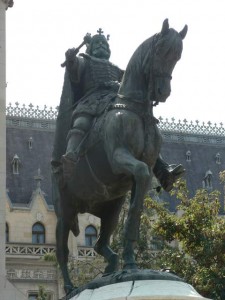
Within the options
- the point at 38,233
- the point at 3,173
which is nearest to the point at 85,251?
the point at 38,233

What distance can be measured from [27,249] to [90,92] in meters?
52.9

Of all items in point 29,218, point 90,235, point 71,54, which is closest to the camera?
point 71,54

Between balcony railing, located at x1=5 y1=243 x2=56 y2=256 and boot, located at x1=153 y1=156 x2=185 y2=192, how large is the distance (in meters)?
52.4

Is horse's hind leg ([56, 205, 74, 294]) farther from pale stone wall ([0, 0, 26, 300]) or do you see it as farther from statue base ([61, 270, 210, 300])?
pale stone wall ([0, 0, 26, 300])

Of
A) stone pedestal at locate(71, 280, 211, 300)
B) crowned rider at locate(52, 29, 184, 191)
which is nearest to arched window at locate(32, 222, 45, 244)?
crowned rider at locate(52, 29, 184, 191)

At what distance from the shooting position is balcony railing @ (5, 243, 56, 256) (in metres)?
63.8

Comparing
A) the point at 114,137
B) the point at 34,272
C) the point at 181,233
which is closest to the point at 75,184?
the point at 114,137

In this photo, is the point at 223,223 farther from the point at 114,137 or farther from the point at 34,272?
the point at 34,272

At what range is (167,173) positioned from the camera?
38.4ft

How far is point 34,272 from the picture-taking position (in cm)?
6259

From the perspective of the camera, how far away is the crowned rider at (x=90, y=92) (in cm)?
1141

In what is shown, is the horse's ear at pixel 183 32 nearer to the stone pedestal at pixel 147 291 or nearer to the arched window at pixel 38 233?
the stone pedestal at pixel 147 291

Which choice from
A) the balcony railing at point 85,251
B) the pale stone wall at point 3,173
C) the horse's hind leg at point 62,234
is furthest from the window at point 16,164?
the horse's hind leg at point 62,234

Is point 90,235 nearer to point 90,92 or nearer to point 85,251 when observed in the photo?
point 85,251
